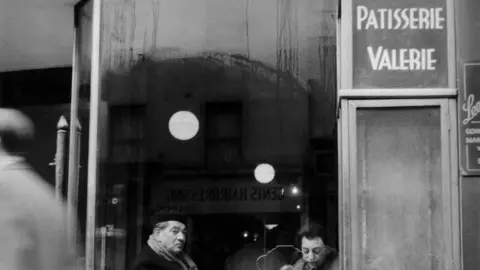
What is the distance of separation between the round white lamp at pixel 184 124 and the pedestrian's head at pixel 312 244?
187 centimetres

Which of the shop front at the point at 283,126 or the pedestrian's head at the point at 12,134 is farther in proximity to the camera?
the shop front at the point at 283,126

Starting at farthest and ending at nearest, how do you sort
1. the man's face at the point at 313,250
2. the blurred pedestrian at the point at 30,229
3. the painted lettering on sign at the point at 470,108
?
the man's face at the point at 313,250 < the painted lettering on sign at the point at 470,108 < the blurred pedestrian at the point at 30,229

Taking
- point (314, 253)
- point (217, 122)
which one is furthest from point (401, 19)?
point (217, 122)

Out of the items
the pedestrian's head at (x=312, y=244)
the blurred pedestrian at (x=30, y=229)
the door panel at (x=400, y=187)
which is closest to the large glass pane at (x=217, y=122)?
the pedestrian's head at (x=312, y=244)

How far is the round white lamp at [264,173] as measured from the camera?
7365 mm

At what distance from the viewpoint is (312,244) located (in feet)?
20.9

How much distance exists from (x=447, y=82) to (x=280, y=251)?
2673 millimetres

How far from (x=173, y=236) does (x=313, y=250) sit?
1.25 meters

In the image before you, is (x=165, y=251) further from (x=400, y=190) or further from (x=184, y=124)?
(x=400, y=190)

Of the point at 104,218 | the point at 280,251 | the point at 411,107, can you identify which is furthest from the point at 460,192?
the point at 104,218

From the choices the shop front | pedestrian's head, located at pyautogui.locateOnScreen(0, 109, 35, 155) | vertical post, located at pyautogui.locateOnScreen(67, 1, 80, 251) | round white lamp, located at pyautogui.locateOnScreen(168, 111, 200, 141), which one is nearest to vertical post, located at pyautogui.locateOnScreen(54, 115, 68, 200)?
vertical post, located at pyautogui.locateOnScreen(67, 1, 80, 251)

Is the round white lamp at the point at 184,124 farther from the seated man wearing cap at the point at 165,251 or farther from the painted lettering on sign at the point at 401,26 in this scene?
the painted lettering on sign at the point at 401,26

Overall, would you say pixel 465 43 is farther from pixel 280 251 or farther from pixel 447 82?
pixel 280 251

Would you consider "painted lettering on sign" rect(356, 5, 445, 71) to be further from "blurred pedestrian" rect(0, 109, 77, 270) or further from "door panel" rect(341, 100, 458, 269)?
"blurred pedestrian" rect(0, 109, 77, 270)
